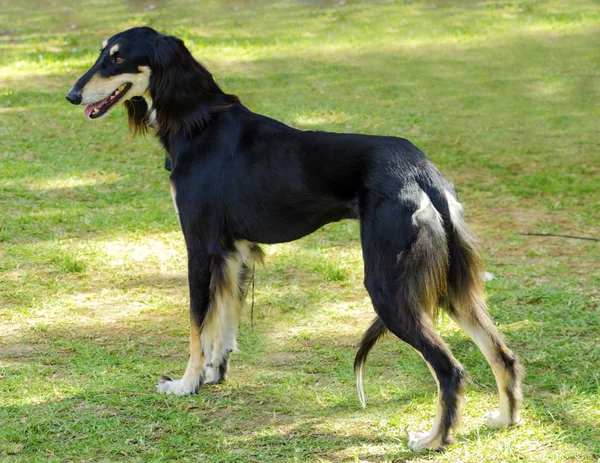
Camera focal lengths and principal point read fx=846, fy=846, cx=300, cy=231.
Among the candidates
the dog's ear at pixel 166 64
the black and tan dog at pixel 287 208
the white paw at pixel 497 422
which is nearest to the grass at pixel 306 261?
the white paw at pixel 497 422

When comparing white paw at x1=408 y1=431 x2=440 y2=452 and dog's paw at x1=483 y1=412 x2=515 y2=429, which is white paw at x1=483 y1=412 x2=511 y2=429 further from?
white paw at x1=408 y1=431 x2=440 y2=452

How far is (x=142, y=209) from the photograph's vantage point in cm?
771

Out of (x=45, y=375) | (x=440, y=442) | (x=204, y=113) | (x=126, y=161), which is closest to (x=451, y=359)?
(x=440, y=442)

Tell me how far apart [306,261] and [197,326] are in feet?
7.43

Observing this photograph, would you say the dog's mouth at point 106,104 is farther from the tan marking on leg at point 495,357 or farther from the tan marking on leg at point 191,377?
the tan marking on leg at point 495,357

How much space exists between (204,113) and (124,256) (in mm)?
2477

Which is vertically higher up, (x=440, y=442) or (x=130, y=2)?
(x=130, y=2)

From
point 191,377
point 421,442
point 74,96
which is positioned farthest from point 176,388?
point 74,96

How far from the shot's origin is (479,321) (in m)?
3.97

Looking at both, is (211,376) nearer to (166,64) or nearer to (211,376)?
(211,376)

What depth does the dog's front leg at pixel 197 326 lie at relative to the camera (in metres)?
4.40

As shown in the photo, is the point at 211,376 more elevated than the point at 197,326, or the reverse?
the point at 197,326

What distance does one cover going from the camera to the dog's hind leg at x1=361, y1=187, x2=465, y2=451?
3.72 m

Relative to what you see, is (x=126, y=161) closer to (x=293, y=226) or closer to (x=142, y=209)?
(x=142, y=209)
